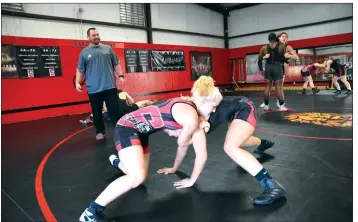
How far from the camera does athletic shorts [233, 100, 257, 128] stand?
6.52 ft

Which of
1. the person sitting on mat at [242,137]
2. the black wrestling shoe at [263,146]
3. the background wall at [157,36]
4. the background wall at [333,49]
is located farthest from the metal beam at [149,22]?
the person sitting on mat at [242,137]

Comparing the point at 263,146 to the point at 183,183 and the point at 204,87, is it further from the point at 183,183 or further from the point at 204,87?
the point at 204,87

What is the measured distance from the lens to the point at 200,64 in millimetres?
11430

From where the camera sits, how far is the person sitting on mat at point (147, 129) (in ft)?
5.12

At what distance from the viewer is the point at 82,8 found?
768 cm

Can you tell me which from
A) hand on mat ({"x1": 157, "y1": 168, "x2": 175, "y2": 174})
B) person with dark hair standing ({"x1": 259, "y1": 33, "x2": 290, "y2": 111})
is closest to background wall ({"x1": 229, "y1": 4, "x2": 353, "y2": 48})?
person with dark hair standing ({"x1": 259, "y1": 33, "x2": 290, "y2": 111})

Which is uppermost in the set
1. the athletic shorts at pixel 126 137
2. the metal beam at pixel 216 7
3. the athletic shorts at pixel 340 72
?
the metal beam at pixel 216 7

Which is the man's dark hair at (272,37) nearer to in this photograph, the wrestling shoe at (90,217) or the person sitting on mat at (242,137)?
the person sitting on mat at (242,137)

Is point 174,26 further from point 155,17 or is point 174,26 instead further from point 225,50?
point 225,50

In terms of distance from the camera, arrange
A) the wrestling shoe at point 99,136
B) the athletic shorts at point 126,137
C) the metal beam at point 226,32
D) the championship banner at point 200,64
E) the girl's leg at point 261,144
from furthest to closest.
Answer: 1. the metal beam at point 226,32
2. the championship banner at point 200,64
3. the wrestling shoe at point 99,136
4. the girl's leg at point 261,144
5. the athletic shorts at point 126,137

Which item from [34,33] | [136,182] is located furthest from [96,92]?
[34,33]

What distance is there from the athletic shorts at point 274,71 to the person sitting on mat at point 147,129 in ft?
13.2

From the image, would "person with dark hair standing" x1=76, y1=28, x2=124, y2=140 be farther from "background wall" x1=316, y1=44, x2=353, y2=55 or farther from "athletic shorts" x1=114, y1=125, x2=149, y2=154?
"background wall" x1=316, y1=44, x2=353, y2=55

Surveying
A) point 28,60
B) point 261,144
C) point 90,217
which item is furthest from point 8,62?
point 261,144
